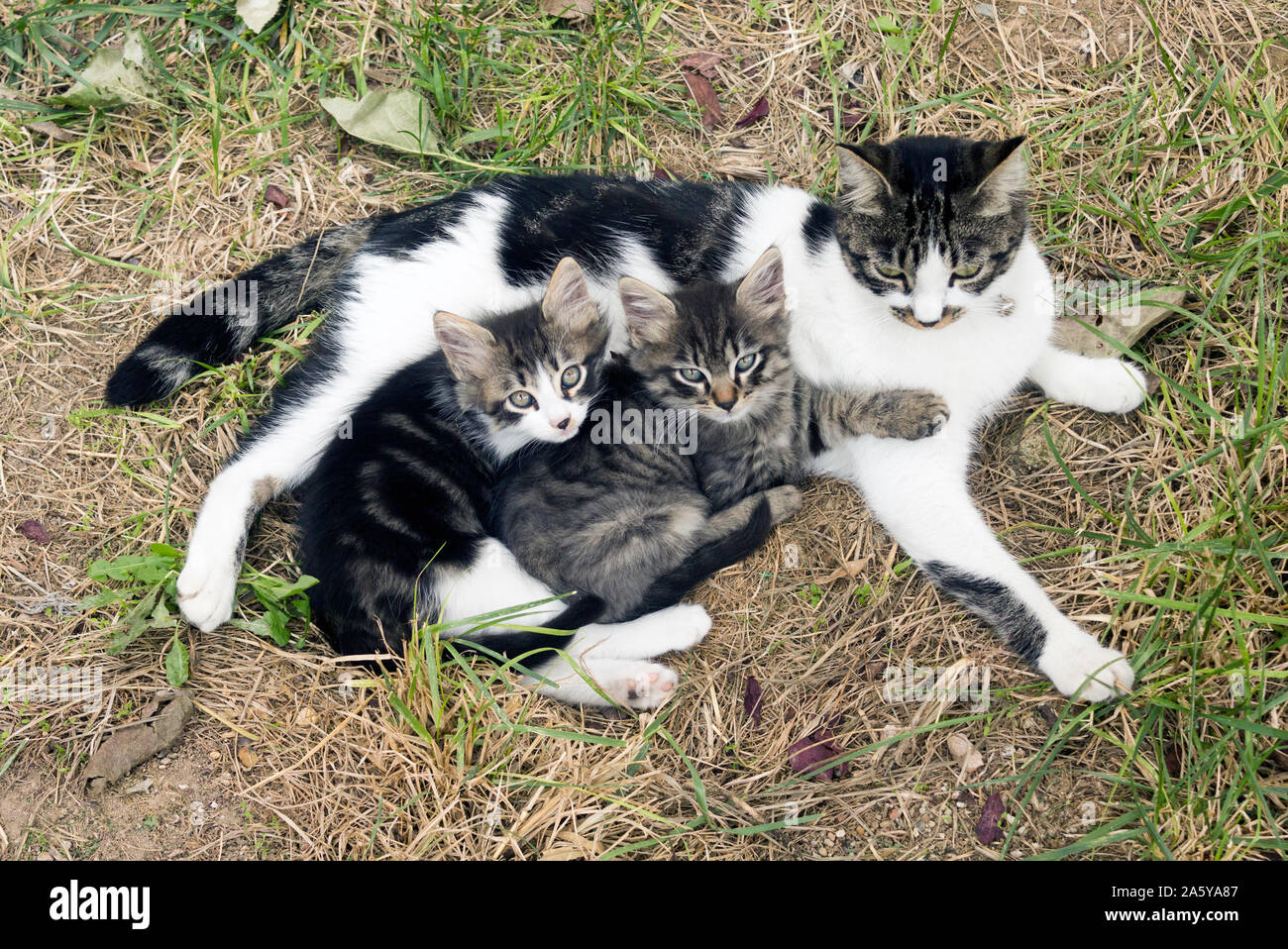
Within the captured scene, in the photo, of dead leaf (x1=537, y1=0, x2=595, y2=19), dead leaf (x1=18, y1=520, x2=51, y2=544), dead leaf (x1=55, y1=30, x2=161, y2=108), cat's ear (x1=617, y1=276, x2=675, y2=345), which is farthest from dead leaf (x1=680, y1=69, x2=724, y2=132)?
dead leaf (x1=18, y1=520, x2=51, y2=544)

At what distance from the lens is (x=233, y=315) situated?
276cm

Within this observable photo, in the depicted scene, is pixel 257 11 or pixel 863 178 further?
pixel 257 11

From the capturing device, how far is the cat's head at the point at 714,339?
2447 millimetres

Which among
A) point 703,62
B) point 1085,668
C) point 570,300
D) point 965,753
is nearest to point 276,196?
point 570,300

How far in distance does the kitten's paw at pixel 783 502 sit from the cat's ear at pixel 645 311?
0.54 metres

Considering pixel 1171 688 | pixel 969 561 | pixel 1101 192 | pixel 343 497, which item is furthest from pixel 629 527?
pixel 1101 192

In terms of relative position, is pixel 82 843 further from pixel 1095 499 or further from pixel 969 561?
pixel 1095 499

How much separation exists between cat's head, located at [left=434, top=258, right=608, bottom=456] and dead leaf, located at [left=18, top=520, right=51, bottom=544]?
1.22 m

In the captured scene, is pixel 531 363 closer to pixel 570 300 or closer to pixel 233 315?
pixel 570 300

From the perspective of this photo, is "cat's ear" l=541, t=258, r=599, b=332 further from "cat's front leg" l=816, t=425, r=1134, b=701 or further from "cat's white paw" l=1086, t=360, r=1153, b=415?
"cat's white paw" l=1086, t=360, r=1153, b=415

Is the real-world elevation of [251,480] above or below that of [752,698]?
above

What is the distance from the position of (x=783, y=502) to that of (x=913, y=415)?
1.40 feet

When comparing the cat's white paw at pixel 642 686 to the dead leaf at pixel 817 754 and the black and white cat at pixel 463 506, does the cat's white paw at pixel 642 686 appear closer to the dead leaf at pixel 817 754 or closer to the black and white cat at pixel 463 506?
the black and white cat at pixel 463 506

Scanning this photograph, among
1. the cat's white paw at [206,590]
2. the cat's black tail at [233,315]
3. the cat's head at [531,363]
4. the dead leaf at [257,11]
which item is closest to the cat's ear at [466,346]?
the cat's head at [531,363]
